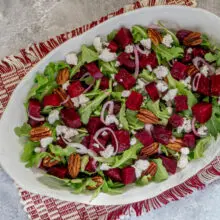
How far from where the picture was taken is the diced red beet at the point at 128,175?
1.02m

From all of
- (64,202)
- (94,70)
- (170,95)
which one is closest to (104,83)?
(94,70)

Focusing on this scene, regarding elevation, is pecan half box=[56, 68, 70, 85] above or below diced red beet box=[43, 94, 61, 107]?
above

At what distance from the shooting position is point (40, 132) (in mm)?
1015

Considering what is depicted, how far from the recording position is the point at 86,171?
3.37ft

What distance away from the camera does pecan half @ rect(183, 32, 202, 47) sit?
1.03 meters

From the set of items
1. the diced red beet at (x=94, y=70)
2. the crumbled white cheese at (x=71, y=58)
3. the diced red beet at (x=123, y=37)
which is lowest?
the diced red beet at (x=94, y=70)

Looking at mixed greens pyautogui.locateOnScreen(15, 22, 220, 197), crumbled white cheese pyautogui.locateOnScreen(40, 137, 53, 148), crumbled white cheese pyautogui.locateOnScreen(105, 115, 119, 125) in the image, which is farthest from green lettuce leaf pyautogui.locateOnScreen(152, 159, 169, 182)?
crumbled white cheese pyautogui.locateOnScreen(40, 137, 53, 148)

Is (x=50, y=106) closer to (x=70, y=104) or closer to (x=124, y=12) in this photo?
(x=70, y=104)

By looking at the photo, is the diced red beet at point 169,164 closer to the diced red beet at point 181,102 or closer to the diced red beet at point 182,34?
the diced red beet at point 181,102

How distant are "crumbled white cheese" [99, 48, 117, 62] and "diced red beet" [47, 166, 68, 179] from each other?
24 cm

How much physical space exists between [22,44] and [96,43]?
0.19 m

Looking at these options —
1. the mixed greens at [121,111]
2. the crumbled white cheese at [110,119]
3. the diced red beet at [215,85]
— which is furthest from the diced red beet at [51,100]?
the diced red beet at [215,85]

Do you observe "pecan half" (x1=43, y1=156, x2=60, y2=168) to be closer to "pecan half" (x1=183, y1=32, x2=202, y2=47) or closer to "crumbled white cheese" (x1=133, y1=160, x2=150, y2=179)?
"crumbled white cheese" (x1=133, y1=160, x2=150, y2=179)

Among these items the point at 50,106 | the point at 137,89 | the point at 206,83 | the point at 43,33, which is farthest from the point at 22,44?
the point at 206,83
